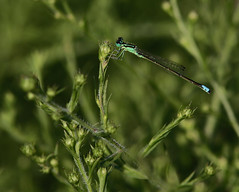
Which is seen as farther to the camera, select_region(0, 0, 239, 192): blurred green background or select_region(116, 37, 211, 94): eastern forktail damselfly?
select_region(116, 37, 211, 94): eastern forktail damselfly

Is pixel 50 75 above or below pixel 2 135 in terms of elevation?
above

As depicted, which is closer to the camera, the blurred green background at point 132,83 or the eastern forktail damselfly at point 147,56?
the blurred green background at point 132,83

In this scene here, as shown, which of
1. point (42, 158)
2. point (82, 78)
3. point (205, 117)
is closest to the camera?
point (82, 78)

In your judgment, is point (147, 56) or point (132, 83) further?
point (132, 83)

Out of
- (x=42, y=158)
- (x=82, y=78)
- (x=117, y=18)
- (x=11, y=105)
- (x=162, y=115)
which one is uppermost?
(x=117, y=18)

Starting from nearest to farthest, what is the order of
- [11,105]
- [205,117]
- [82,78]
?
[82,78] → [11,105] → [205,117]

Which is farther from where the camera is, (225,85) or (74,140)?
(225,85)

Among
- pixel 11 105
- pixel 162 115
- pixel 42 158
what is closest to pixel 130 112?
pixel 162 115

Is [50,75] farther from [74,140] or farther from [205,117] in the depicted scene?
[74,140]
